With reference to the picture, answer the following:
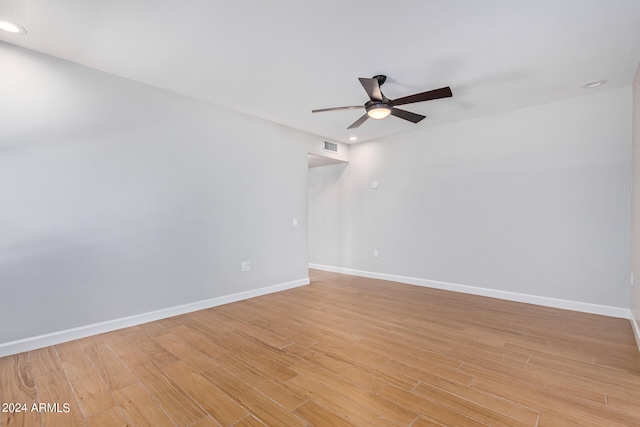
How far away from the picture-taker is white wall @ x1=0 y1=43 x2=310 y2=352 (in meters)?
2.39

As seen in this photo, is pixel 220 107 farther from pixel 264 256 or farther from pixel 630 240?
pixel 630 240

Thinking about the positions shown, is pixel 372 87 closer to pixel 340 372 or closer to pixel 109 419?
pixel 340 372

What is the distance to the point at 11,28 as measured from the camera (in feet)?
7.06

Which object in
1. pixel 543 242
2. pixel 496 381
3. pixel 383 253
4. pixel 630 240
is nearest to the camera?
pixel 496 381

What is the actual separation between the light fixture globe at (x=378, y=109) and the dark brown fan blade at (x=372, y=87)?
0.20 ft

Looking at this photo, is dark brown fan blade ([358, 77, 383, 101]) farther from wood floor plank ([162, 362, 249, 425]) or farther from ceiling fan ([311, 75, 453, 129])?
wood floor plank ([162, 362, 249, 425])

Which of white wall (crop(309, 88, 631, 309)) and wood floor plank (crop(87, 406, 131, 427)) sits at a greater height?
white wall (crop(309, 88, 631, 309))

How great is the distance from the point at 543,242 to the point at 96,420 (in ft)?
14.9

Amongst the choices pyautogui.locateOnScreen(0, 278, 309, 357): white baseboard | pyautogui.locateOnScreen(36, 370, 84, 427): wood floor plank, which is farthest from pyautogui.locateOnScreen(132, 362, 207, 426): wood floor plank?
pyautogui.locateOnScreen(0, 278, 309, 357): white baseboard

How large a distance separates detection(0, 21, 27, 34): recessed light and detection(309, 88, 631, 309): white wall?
4433 mm

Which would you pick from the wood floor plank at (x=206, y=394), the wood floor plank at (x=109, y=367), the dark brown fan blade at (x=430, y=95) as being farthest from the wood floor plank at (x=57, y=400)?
the dark brown fan blade at (x=430, y=95)

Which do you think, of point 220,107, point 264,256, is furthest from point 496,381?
point 220,107

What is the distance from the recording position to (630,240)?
3117 millimetres

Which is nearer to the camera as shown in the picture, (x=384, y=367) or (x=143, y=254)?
(x=384, y=367)
